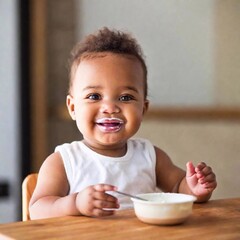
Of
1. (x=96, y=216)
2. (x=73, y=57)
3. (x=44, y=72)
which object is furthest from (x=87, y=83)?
(x=44, y=72)

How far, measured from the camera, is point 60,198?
136 centimetres

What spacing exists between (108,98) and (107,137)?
0.09 m

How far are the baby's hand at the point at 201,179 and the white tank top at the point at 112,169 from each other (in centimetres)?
17

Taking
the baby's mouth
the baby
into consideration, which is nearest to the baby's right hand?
the baby

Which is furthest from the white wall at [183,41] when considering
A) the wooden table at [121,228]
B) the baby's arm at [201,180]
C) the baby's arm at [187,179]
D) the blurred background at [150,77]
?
the wooden table at [121,228]

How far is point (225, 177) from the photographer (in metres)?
3.57

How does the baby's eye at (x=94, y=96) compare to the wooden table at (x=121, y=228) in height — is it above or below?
above

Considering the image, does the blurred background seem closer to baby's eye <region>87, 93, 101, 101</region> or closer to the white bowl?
baby's eye <region>87, 93, 101, 101</region>

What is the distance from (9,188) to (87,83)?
2105 mm

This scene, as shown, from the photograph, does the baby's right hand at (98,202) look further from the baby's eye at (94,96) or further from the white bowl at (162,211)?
the baby's eye at (94,96)

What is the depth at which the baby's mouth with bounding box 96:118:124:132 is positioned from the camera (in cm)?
148

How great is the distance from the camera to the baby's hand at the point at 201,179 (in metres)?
1.41

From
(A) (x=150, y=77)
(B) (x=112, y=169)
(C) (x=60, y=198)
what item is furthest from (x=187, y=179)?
(A) (x=150, y=77)

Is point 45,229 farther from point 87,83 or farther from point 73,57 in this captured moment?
point 73,57
